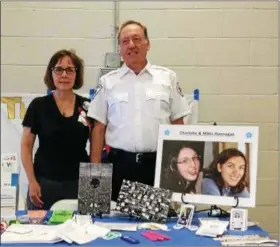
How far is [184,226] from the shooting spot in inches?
68.1

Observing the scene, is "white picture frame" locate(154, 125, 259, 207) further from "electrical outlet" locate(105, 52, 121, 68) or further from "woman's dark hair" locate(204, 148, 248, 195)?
"electrical outlet" locate(105, 52, 121, 68)

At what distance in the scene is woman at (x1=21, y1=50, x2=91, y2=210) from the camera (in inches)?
86.4

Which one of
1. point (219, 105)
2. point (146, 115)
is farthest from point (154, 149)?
point (219, 105)

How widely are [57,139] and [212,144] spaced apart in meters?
0.86

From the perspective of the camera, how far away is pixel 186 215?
1.79 metres

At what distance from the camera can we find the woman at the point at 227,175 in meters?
1.82

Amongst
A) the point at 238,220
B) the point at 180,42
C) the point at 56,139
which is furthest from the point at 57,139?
the point at 180,42

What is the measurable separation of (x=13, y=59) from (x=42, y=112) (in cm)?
87

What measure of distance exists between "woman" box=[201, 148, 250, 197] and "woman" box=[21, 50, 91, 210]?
0.77 m

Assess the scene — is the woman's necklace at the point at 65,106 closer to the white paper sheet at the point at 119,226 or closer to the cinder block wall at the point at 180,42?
the cinder block wall at the point at 180,42

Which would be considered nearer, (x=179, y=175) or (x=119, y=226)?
(x=119, y=226)

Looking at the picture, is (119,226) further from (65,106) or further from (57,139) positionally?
(65,106)

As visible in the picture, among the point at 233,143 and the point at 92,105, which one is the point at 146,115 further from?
the point at 233,143

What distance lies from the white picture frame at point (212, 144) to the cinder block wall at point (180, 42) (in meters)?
1.03
